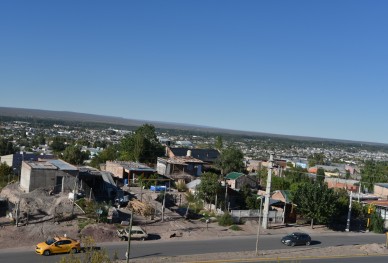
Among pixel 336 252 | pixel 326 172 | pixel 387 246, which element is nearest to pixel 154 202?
pixel 336 252

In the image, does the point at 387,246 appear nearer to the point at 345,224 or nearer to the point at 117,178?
the point at 345,224

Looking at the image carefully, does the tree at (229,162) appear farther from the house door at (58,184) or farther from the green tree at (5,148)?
the green tree at (5,148)

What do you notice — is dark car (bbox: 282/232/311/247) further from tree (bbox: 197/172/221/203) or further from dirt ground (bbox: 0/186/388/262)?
tree (bbox: 197/172/221/203)

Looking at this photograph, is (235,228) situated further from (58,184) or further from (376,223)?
(58,184)

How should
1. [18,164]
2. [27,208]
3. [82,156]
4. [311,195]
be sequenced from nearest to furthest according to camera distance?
[27,208] < [311,195] < [18,164] < [82,156]

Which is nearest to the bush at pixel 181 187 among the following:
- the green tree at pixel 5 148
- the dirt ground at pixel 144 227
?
the dirt ground at pixel 144 227

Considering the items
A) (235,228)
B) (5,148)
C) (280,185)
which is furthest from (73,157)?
(235,228)

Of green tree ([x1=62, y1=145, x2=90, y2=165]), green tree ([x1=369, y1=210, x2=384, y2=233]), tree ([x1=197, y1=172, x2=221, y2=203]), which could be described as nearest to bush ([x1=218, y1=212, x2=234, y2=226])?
tree ([x1=197, y1=172, x2=221, y2=203])
